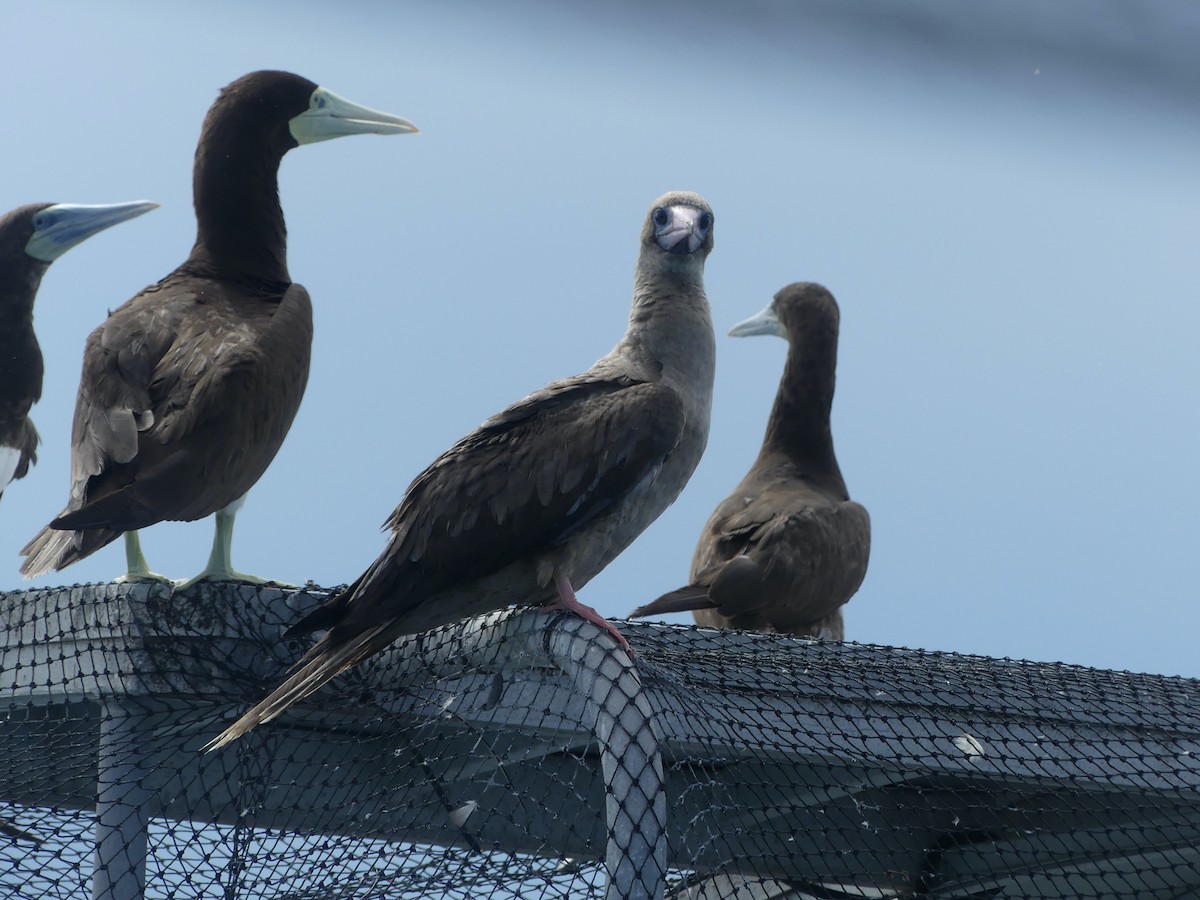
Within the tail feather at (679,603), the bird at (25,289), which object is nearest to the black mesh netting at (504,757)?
the tail feather at (679,603)

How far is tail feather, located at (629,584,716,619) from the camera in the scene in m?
5.77

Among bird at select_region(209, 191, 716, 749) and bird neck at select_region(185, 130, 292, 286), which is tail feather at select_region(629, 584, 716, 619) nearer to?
bird at select_region(209, 191, 716, 749)

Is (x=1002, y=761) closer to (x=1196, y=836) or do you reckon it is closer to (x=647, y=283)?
(x=1196, y=836)

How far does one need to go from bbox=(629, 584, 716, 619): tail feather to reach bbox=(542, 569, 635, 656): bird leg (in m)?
1.59

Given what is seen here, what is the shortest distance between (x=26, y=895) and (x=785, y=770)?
1914mm

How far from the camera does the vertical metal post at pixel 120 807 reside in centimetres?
366

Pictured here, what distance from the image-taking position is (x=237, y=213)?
5.73 m

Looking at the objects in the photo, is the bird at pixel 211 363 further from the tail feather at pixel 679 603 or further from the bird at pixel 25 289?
the tail feather at pixel 679 603

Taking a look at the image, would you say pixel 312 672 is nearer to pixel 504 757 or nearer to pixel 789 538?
pixel 504 757

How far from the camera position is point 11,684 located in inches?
152

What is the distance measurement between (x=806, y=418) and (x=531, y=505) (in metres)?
3.55

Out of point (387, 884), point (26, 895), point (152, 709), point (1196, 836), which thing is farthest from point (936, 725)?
point (26, 895)

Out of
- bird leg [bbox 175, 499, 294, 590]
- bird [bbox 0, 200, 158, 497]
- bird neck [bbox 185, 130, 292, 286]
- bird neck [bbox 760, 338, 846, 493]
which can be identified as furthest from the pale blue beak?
bird neck [bbox 760, 338, 846, 493]

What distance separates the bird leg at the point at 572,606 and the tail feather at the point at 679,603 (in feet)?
5.22
